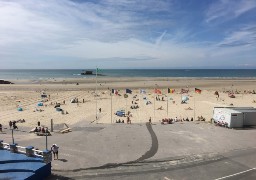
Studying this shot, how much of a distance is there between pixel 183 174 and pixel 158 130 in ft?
36.3

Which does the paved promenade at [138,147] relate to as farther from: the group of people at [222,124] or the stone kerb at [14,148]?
the stone kerb at [14,148]

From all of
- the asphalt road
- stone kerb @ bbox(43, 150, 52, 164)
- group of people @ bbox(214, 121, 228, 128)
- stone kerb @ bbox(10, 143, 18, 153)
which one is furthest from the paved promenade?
stone kerb @ bbox(10, 143, 18, 153)

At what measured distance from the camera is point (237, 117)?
29625 mm

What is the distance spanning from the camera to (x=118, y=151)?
21.9 m

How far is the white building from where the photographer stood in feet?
97.1

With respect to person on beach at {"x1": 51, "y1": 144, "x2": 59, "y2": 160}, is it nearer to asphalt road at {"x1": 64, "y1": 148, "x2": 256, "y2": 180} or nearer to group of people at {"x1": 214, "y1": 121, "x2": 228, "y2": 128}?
asphalt road at {"x1": 64, "y1": 148, "x2": 256, "y2": 180}

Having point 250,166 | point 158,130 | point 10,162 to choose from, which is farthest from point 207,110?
point 10,162

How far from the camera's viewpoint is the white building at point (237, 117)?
29609 mm

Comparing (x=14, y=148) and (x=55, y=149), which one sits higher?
Answer: (x=14, y=148)

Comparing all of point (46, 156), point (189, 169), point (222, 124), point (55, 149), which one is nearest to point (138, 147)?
point (189, 169)

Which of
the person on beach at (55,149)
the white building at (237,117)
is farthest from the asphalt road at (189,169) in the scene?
the white building at (237,117)

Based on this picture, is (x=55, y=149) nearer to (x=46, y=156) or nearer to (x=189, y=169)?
(x=46, y=156)

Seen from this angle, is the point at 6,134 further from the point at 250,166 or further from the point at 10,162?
the point at 250,166

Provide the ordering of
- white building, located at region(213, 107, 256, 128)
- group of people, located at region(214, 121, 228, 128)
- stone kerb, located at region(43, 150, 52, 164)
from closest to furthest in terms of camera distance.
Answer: stone kerb, located at region(43, 150, 52, 164) < white building, located at region(213, 107, 256, 128) < group of people, located at region(214, 121, 228, 128)
